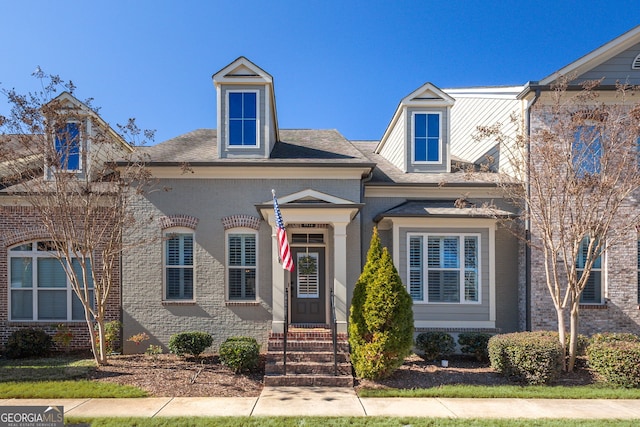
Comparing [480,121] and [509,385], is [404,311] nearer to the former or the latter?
[509,385]

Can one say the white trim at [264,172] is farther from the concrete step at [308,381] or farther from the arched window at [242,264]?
the concrete step at [308,381]

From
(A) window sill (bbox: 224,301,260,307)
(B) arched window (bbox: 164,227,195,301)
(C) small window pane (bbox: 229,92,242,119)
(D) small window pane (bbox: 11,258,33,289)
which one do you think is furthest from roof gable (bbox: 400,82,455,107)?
(D) small window pane (bbox: 11,258,33,289)

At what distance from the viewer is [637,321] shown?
426 inches

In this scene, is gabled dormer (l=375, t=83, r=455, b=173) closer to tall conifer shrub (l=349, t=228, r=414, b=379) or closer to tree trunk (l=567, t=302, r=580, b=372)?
tall conifer shrub (l=349, t=228, r=414, b=379)

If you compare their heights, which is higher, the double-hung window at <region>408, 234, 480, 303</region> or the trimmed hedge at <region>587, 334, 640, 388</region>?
the double-hung window at <region>408, 234, 480, 303</region>

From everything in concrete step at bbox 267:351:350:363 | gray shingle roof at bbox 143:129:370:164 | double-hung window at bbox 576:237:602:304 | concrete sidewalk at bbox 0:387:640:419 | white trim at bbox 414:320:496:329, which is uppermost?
gray shingle roof at bbox 143:129:370:164

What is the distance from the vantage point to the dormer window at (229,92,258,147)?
1130cm

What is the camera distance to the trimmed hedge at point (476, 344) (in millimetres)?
10141

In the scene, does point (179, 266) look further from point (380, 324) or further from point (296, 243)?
point (380, 324)

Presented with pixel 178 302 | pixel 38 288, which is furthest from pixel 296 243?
pixel 38 288

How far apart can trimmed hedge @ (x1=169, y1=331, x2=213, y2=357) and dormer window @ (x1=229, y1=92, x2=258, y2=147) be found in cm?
501

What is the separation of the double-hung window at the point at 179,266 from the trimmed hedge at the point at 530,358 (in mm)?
7600

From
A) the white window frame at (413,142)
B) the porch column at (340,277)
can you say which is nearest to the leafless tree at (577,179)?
the white window frame at (413,142)

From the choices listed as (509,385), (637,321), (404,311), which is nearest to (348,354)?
(404,311)
